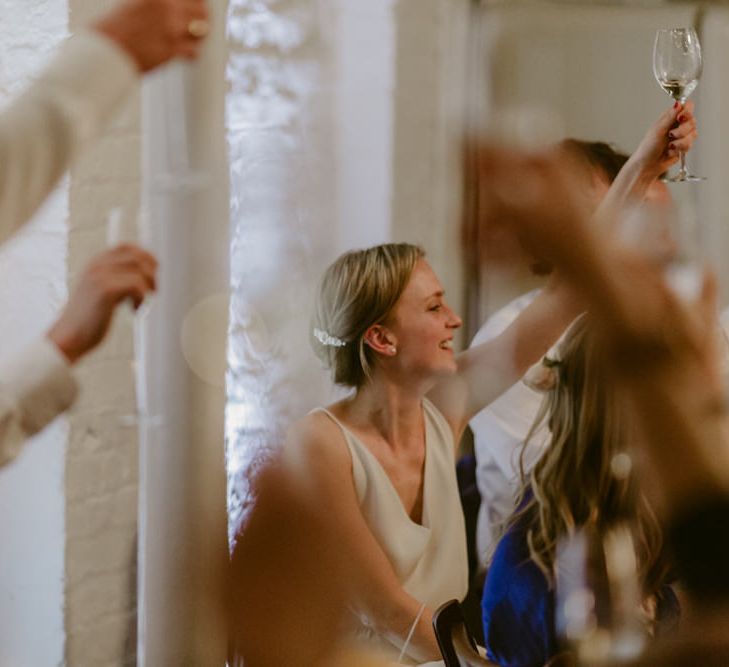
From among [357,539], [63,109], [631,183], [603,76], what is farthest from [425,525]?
[63,109]

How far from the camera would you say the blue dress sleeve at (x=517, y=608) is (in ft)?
3.93

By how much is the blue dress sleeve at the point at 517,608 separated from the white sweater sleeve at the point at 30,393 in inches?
22.3

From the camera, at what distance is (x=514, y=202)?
0.54 m

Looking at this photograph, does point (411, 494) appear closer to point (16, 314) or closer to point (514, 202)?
point (16, 314)

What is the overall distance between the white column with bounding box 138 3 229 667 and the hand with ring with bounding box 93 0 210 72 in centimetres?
27

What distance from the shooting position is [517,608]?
121 centimetres

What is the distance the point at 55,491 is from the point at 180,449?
0.19 metres

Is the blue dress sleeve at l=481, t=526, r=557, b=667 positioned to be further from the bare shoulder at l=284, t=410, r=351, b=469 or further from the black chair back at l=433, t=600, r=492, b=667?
the bare shoulder at l=284, t=410, r=351, b=469

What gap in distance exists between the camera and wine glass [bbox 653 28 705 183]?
1.16 meters

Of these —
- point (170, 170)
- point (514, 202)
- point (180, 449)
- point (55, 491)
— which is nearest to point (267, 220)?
point (170, 170)

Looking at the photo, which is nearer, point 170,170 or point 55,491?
point 170,170

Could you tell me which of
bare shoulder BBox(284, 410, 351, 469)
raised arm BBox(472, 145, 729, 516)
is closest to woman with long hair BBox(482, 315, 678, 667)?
bare shoulder BBox(284, 410, 351, 469)

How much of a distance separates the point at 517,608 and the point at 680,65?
63cm

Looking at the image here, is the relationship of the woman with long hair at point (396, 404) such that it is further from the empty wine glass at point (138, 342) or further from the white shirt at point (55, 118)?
the white shirt at point (55, 118)
